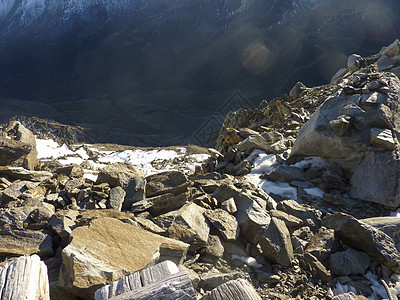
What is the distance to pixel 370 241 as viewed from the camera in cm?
348

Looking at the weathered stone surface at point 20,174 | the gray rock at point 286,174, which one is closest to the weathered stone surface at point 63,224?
the weathered stone surface at point 20,174

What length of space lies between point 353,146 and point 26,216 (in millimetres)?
6050

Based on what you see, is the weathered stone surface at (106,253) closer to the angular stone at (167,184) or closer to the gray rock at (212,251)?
the gray rock at (212,251)

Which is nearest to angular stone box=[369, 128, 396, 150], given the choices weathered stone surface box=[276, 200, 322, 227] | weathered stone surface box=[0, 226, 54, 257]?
weathered stone surface box=[276, 200, 322, 227]

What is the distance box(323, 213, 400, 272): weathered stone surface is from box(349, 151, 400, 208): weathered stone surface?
6.05 feet

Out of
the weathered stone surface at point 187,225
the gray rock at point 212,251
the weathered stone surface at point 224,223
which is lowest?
the gray rock at point 212,251

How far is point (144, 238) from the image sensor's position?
303 centimetres

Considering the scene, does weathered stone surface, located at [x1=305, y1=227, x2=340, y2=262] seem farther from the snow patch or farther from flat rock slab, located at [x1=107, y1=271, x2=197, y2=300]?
flat rock slab, located at [x1=107, y1=271, x2=197, y2=300]

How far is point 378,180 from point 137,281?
5195mm

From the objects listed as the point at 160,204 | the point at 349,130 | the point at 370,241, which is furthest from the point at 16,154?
the point at 349,130

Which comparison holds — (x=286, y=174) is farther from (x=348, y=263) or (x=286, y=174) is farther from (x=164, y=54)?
(x=164, y=54)

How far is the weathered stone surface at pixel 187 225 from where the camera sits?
3.28m

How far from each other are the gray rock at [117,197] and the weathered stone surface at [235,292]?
2.48m

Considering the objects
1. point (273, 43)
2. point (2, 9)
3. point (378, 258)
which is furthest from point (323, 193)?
point (2, 9)
